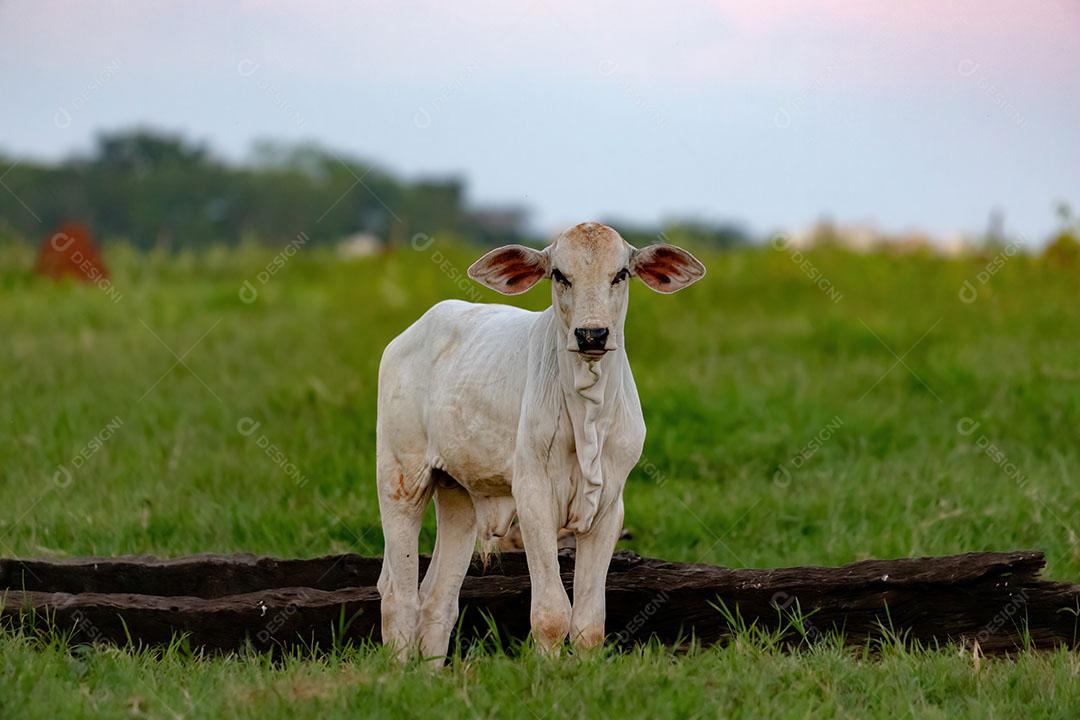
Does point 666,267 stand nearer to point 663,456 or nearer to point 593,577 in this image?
point 593,577

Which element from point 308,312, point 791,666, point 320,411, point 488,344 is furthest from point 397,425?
point 308,312

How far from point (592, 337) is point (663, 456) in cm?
416

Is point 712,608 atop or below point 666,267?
below

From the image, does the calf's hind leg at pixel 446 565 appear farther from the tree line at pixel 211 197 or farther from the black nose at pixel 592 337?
the tree line at pixel 211 197

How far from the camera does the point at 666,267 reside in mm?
5551

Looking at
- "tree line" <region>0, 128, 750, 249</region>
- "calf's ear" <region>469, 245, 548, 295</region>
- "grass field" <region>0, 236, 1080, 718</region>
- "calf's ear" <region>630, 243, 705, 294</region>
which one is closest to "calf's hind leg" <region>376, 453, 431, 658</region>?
"grass field" <region>0, 236, 1080, 718</region>

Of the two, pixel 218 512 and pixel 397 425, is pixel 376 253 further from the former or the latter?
pixel 397 425

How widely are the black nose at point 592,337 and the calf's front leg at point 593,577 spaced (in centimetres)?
76

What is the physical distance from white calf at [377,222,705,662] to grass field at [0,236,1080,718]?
396mm

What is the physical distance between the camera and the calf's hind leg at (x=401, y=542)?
6000 millimetres

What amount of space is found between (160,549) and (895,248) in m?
11.5

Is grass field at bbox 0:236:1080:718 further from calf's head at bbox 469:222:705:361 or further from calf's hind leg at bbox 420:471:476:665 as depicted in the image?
calf's head at bbox 469:222:705:361

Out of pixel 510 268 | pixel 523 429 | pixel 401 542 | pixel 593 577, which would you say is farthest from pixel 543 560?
pixel 510 268

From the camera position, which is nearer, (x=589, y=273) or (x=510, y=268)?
(x=589, y=273)
